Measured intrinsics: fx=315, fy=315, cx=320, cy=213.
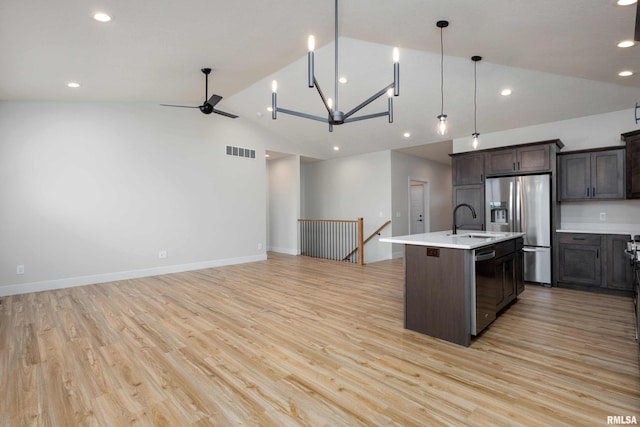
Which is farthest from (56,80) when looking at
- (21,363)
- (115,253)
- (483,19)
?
(483,19)

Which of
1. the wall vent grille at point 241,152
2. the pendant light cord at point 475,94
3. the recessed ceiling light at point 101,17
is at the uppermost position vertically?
the pendant light cord at point 475,94

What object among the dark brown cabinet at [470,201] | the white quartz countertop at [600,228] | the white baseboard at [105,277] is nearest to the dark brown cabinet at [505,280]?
the white quartz countertop at [600,228]

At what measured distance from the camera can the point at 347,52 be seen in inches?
176

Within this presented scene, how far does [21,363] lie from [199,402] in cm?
169

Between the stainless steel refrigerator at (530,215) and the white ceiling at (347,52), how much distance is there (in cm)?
122

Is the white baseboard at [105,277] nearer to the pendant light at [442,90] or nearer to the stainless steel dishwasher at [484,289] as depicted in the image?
the pendant light at [442,90]

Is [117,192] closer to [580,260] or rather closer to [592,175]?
Result: [580,260]

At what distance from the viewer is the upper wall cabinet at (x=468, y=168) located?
18.1ft

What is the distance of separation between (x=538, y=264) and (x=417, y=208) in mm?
4374

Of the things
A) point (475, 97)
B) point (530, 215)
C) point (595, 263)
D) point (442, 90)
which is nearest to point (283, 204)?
point (442, 90)

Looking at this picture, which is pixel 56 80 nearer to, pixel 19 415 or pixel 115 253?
pixel 115 253

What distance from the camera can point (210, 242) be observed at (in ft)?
21.8

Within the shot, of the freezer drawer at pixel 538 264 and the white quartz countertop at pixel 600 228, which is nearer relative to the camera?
the white quartz countertop at pixel 600 228

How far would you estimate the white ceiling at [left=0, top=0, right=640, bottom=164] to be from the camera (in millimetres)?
2625
